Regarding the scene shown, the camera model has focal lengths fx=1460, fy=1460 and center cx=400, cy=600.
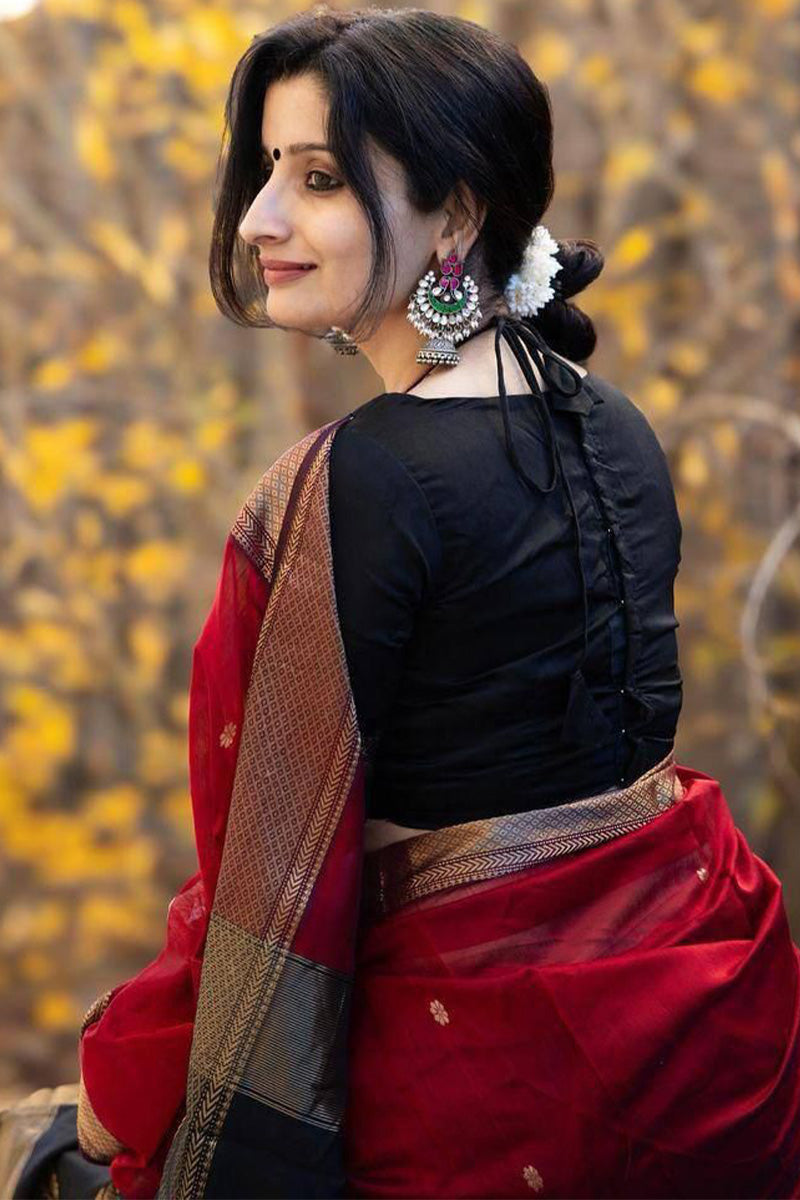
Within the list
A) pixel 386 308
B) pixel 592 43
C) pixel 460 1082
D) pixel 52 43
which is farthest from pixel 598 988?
pixel 52 43

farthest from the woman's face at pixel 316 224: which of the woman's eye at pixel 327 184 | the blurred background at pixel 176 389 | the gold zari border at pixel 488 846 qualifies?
the blurred background at pixel 176 389

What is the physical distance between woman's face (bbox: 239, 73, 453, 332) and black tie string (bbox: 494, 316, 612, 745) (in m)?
0.09

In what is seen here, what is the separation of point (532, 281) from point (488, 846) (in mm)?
453

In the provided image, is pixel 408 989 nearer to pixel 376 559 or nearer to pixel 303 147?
pixel 376 559

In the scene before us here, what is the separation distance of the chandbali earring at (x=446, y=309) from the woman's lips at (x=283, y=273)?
0.08 meters

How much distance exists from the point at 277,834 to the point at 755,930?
0.39 meters

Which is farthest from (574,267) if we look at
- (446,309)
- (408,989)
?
(408,989)

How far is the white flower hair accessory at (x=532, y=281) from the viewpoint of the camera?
117 centimetres

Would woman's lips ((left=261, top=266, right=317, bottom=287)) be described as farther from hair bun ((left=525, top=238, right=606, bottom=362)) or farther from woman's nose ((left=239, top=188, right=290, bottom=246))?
hair bun ((left=525, top=238, right=606, bottom=362))

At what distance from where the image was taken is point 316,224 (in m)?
1.10

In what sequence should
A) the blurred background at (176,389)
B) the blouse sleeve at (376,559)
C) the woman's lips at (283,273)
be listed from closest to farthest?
the blouse sleeve at (376,559) → the woman's lips at (283,273) → the blurred background at (176,389)

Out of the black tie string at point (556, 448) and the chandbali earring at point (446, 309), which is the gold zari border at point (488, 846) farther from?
the chandbali earring at point (446, 309)

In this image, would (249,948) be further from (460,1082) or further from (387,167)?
(387,167)

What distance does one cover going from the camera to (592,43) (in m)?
3.03
